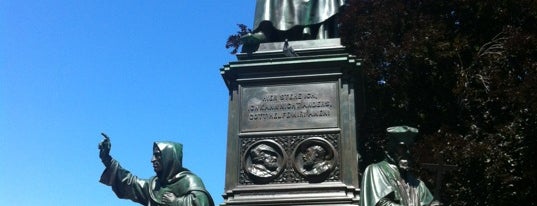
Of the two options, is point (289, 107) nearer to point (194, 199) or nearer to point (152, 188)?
point (194, 199)

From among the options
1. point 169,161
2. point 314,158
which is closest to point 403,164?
point 314,158

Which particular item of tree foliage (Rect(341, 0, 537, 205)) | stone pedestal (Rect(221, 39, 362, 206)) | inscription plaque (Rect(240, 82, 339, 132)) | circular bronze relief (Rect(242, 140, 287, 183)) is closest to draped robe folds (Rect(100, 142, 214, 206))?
stone pedestal (Rect(221, 39, 362, 206))

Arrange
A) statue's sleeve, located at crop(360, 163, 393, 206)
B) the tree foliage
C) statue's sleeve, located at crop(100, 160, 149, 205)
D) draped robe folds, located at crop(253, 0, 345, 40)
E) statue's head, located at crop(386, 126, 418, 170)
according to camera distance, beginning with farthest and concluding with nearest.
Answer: the tree foliage → draped robe folds, located at crop(253, 0, 345, 40) → statue's sleeve, located at crop(100, 160, 149, 205) → statue's head, located at crop(386, 126, 418, 170) → statue's sleeve, located at crop(360, 163, 393, 206)

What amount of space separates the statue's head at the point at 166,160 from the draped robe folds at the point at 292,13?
2116 millimetres

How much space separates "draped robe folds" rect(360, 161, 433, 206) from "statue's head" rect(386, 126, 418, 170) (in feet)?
0.36

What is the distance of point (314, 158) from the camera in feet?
26.8

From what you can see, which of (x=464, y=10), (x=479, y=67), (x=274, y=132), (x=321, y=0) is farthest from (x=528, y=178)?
(x=274, y=132)

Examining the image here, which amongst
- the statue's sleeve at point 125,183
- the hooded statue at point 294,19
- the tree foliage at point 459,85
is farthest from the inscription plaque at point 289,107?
the tree foliage at point 459,85

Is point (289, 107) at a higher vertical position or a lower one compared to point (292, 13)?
lower

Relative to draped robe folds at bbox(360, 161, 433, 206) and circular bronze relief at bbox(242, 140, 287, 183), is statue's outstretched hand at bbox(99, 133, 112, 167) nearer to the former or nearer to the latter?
circular bronze relief at bbox(242, 140, 287, 183)

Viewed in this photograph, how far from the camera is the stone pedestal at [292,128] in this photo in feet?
26.5

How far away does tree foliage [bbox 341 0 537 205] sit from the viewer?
15180 millimetres

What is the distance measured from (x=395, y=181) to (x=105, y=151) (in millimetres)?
3223

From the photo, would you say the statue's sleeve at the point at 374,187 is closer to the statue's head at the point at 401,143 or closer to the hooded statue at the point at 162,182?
the statue's head at the point at 401,143
